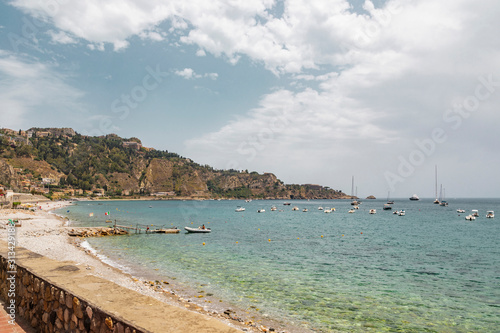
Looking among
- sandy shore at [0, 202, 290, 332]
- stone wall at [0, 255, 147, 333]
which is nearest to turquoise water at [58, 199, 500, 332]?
sandy shore at [0, 202, 290, 332]

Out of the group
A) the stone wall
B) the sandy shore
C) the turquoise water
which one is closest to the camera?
the stone wall

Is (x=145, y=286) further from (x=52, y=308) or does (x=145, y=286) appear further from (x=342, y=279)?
(x=342, y=279)

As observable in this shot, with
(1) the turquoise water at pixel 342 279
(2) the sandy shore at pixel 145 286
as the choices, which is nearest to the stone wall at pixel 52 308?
(2) the sandy shore at pixel 145 286

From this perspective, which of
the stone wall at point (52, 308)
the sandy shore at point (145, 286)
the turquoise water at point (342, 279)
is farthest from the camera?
the turquoise water at point (342, 279)

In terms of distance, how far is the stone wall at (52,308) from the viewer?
5502mm

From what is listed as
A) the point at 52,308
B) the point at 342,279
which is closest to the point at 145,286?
the point at 52,308

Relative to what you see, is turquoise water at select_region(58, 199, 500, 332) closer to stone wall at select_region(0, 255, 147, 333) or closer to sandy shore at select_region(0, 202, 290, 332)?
sandy shore at select_region(0, 202, 290, 332)

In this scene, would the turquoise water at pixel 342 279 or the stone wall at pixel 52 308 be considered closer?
the stone wall at pixel 52 308

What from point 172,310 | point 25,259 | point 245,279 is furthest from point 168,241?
point 172,310

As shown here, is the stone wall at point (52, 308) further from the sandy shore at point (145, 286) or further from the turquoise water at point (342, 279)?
the turquoise water at point (342, 279)

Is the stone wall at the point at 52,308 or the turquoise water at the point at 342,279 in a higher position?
the stone wall at the point at 52,308

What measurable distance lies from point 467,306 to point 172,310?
1769 centimetres

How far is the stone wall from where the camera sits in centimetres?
550

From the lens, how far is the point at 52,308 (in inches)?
275
